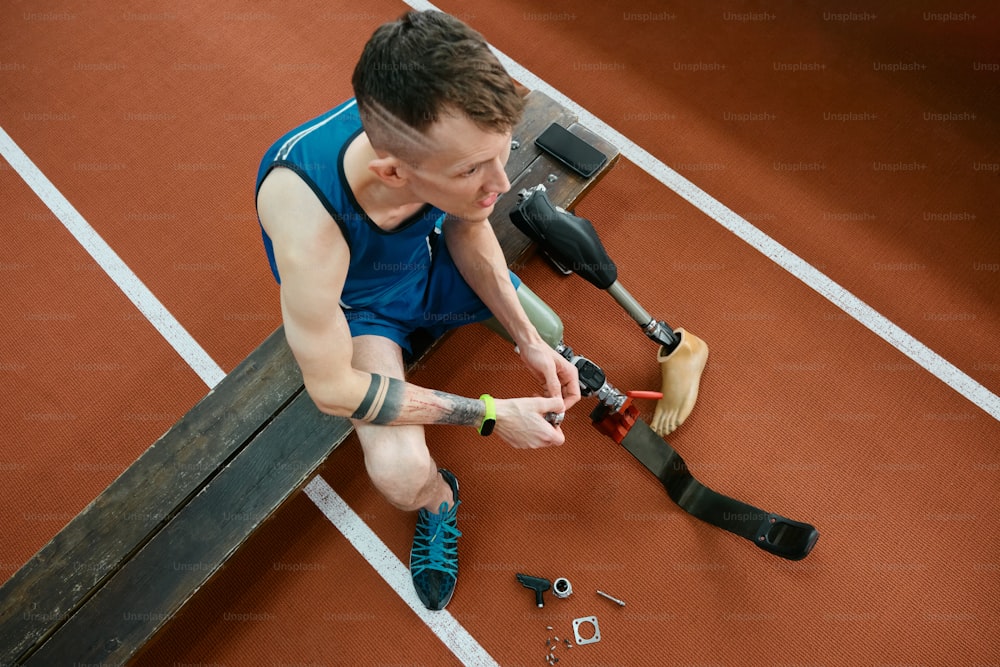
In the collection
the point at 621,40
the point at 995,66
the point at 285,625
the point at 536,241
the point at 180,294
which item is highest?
the point at 995,66

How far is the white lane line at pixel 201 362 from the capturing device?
2.55 metres

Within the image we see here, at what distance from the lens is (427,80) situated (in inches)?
55.4

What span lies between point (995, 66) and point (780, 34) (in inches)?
43.7

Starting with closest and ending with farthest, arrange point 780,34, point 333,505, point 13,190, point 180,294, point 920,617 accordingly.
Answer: point 920,617
point 333,505
point 180,294
point 13,190
point 780,34

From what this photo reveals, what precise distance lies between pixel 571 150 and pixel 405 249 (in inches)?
42.1

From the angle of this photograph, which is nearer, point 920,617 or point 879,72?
point 920,617

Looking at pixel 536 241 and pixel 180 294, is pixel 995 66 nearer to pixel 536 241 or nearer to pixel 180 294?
pixel 536 241

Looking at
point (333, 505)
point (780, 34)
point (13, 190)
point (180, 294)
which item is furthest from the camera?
point (780, 34)

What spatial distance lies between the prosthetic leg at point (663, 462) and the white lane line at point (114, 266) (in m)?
1.38

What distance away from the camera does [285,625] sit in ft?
8.47

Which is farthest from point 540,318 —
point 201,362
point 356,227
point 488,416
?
point 201,362

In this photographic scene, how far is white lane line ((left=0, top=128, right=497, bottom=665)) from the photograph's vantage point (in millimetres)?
2551

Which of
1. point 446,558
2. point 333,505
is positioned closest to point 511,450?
point 446,558

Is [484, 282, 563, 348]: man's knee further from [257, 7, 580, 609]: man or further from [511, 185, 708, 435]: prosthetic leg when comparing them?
[511, 185, 708, 435]: prosthetic leg
